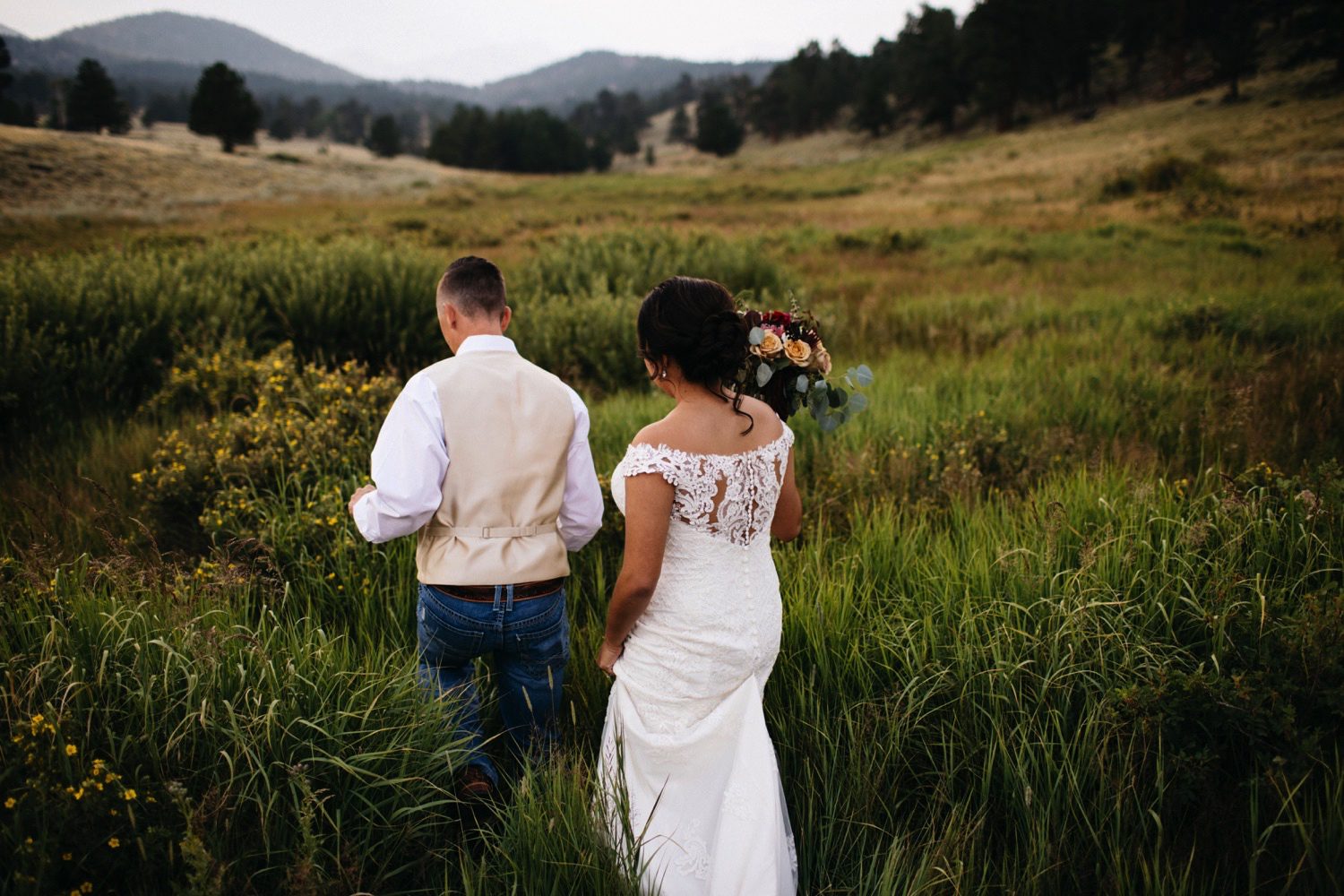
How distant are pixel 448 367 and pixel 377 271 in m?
7.62

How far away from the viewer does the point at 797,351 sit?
99.7 inches

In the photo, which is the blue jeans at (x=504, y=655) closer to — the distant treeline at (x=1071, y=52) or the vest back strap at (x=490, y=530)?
the vest back strap at (x=490, y=530)

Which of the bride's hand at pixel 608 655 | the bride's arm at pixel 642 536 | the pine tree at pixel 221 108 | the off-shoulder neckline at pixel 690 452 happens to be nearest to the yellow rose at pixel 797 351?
the off-shoulder neckline at pixel 690 452

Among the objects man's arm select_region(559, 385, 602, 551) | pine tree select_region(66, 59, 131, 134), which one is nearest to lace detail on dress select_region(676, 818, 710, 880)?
man's arm select_region(559, 385, 602, 551)

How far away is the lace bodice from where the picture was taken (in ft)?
7.77

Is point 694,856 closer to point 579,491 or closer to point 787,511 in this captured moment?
point 787,511

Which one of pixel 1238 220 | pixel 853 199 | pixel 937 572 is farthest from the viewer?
pixel 853 199

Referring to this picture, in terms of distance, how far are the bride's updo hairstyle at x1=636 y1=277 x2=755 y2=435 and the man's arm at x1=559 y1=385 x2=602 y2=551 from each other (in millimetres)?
591

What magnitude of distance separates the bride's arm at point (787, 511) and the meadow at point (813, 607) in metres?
0.67

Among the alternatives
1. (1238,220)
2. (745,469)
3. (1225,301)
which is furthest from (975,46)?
(745,469)

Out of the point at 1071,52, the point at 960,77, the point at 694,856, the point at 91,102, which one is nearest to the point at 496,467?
the point at 694,856

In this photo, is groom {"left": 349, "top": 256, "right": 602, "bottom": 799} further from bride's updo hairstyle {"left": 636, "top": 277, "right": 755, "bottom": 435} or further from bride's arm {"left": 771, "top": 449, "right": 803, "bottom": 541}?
bride's arm {"left": 771, "top": 449, "right": 803, "bottom": 541}

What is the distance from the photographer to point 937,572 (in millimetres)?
3768

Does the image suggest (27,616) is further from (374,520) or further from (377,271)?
(377,271)
